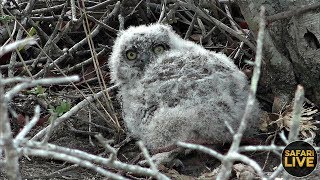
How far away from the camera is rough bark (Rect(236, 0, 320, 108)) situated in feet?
12.4

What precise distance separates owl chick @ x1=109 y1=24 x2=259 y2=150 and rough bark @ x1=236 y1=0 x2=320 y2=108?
0.96ft

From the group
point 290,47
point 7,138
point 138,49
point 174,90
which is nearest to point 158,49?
point 138,49

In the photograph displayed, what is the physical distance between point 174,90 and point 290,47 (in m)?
0.88

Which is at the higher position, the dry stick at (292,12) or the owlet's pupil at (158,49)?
the dry stick at (292,12)

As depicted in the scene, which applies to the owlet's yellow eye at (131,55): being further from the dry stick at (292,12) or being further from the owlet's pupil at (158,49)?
the dry stick at (292,12)

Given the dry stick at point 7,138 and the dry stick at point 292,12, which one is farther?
the dry stick at point 292,12

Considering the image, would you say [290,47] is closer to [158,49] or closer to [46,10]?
[158,49]

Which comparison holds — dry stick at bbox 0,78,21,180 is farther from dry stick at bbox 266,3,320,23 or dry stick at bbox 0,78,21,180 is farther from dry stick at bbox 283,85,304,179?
dry stick at bbox 266,3,320,23

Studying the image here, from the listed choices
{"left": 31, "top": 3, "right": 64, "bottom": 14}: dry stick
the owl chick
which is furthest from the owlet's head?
{"left": 31, "top": 3, "right": 64, "bottom": 14}: dry stick

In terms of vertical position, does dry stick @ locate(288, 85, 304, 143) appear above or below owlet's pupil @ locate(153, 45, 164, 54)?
above

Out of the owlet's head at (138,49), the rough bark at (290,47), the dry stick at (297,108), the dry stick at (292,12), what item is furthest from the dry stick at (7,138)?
the rough bark at (290,47)

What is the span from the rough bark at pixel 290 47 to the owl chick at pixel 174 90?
293 millimetres

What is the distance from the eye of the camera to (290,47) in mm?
3883

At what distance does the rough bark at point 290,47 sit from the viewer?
3777 millimetres
